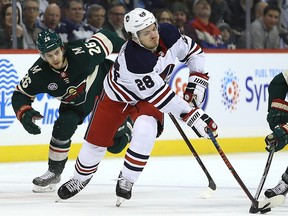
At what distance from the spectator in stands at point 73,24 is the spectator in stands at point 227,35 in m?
1.41

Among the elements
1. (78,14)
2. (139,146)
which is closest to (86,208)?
(139,146)

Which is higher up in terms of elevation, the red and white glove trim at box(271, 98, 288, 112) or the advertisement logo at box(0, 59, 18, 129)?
the red and white glove trim at box(271, 98, 288, 112)

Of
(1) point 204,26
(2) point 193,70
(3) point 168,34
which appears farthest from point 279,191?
(1) point 204,26

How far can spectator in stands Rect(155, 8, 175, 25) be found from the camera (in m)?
8.80

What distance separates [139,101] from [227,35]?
4.03 meters

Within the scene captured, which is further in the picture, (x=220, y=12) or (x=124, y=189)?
(x=220, y=12)

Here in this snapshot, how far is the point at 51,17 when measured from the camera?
833cm

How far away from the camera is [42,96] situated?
26.6 feet

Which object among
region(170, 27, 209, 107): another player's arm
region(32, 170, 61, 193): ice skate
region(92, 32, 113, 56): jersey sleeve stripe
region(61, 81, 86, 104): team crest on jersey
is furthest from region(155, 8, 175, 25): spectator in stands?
region(170, 27, 209, 107): another player's arm

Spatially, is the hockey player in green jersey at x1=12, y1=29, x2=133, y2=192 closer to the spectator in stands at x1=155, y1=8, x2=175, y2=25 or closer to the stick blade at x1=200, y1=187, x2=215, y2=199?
the stick blade at x1=200, y1=187, x2=215, y2=199

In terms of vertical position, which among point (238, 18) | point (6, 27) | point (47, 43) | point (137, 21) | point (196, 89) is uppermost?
point (137, 21)

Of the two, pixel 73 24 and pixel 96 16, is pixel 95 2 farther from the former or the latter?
pixel 73 24

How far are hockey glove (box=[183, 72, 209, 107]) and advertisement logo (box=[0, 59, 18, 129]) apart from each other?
2535 mm

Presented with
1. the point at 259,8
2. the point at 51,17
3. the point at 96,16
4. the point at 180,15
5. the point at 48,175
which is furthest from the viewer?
the point at 259,8
